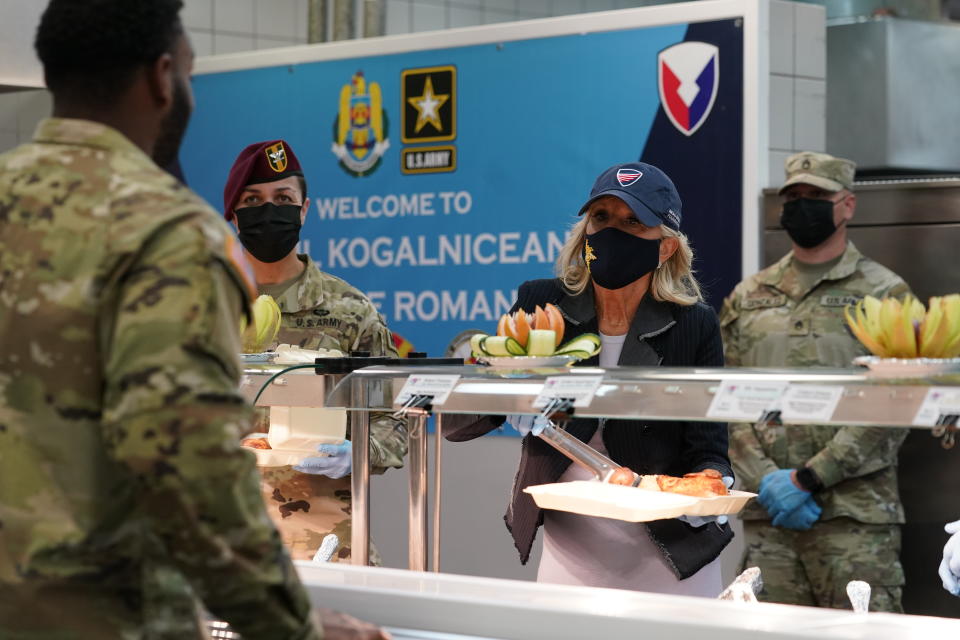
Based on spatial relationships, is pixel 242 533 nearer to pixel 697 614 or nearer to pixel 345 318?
pixel 697 614

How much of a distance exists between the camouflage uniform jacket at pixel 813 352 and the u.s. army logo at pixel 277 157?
1.79m

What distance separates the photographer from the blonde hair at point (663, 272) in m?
2.71

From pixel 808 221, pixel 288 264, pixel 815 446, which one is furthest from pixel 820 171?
pixel 288 264

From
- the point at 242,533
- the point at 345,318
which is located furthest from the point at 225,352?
the point at 345,318

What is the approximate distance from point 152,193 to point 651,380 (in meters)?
0.96

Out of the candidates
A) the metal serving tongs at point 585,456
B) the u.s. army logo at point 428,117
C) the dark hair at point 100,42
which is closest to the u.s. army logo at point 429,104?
the u.s. army logo at point 428,117

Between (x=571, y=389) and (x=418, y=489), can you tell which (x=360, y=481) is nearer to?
(x=418, y=489)

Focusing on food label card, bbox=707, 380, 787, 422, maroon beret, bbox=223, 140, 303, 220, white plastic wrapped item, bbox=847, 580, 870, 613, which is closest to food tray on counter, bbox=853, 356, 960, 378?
food label card, bbox=707, 380, 787, 422

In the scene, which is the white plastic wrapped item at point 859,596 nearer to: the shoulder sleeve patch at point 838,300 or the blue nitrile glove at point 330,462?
the blue nitrile glove at point 330,462

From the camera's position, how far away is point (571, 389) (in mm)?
1953

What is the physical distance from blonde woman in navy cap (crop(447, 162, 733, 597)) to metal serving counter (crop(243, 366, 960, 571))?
0.33 meters

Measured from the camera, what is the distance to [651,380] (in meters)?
1.92

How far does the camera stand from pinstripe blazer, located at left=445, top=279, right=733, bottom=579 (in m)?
2.48

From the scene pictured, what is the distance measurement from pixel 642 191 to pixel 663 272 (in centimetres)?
22
